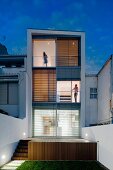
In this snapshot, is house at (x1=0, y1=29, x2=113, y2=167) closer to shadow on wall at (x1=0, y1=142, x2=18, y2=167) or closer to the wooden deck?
shadow on wall at (x1=0, y1=142, x2=18, y2=167)

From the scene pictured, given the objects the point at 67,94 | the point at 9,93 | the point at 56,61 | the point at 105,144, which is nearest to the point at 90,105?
the point at 67,94

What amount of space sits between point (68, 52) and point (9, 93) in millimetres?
6085

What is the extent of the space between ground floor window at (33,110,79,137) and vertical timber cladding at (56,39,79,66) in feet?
13.5

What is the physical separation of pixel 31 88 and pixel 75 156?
7.85 meters

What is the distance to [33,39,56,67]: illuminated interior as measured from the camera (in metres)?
19.8

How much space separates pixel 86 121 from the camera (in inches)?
772

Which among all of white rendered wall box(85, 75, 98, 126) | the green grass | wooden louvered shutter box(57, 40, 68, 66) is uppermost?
wooden louvered shutter box(57, 40, 68, 66)

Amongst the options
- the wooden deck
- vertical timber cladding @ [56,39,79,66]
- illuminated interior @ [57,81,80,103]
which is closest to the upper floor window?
vertical timber cladding @ [56,39,79,66]

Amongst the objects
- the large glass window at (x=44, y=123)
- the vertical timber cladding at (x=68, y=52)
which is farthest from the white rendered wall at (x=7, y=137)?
the vertical timber cladding at (x=68, y=52)

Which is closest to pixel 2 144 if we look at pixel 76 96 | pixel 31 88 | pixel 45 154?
pixel 45 154

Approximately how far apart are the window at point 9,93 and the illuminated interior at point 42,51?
282cm

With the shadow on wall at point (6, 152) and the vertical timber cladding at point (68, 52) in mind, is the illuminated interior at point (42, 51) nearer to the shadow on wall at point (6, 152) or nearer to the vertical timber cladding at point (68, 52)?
the vertical timber cladding at point (68, 52)

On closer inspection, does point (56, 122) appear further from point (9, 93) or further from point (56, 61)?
point (56, 61)

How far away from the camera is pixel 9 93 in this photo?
1814cm
